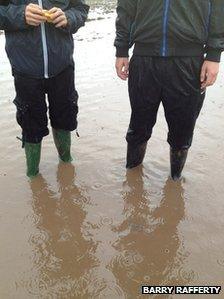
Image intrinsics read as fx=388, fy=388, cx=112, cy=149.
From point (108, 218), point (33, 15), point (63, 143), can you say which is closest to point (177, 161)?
point (108, 218)

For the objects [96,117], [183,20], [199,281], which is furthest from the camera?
[96,117]

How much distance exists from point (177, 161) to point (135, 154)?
483 mm

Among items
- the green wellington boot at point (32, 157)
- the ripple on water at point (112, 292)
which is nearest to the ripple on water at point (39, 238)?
the ripple on water at point (112, 292)

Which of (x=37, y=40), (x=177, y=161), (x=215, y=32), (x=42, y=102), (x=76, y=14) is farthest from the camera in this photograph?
(x=177, y=161)

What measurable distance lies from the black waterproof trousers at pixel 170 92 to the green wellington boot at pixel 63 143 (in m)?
0.83

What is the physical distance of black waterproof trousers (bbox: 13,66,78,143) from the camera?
3.79 meters

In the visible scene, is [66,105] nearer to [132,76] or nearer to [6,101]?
[132,76]

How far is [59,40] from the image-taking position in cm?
369

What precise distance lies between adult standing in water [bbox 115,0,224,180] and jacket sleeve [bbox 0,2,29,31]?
34.7 inches

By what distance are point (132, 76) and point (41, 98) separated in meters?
0.93

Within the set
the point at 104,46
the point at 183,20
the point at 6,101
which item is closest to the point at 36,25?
the point at 183,20

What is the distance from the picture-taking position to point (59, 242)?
11.1 feet

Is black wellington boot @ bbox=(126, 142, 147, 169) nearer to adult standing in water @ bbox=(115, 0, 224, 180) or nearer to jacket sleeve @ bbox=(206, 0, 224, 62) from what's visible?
adult standing in water @ bbox=(115, 0, 224, 180)

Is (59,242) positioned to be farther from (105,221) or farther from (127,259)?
(127,259)
